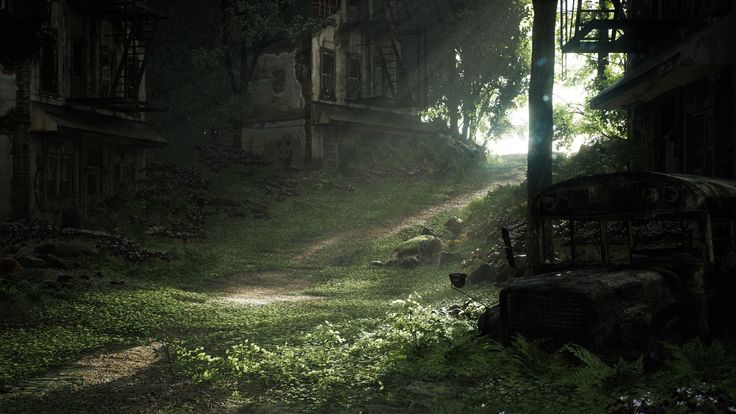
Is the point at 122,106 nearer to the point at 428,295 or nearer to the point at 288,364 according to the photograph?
the point at 428,295

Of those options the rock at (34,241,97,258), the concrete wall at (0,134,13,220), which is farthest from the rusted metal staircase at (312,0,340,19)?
the rock at (34,241,97,258)

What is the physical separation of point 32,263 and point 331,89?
75.4 ft

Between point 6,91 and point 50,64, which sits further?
point 50,64

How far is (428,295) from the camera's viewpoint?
640 inches

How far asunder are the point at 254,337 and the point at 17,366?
337 centimetres

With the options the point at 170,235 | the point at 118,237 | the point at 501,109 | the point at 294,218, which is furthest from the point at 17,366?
the point at 501,109

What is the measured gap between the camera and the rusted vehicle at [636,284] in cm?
826

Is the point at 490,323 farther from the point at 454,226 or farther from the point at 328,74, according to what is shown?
the point at 328,74

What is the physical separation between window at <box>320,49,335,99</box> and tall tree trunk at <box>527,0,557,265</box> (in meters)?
24.4

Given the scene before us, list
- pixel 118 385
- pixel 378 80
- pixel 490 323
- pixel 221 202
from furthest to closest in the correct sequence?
1. pixel 378 80
2. pixel 221 202
3. pixel 490 323
4. pixel 118 385

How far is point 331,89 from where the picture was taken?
38062 millimetres

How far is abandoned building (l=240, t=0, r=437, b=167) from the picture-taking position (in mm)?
36875

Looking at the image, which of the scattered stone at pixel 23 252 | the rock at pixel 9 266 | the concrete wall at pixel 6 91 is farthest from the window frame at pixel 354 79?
the rock at pixel 9 266

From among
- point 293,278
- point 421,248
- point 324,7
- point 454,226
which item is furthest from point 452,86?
point 293,278
